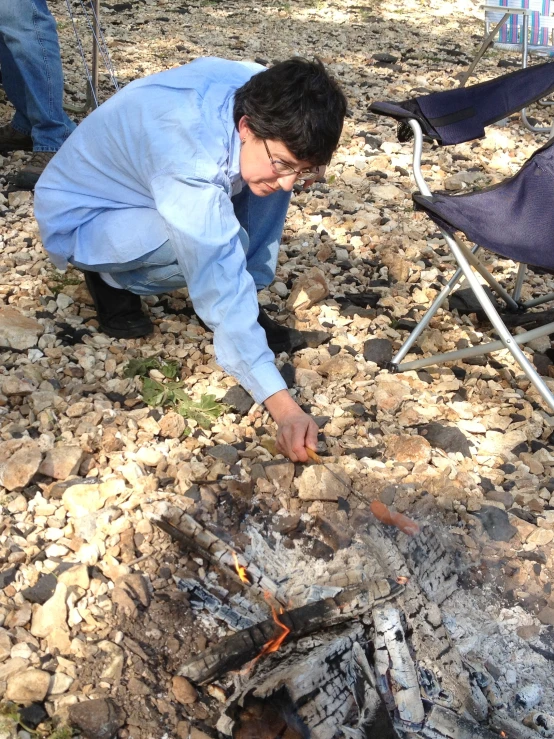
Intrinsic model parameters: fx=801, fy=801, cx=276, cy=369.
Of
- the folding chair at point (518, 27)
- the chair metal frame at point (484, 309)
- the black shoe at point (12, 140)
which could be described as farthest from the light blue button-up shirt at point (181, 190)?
the folding chair at point (518, 27)

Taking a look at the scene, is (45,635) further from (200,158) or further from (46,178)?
(46,178)

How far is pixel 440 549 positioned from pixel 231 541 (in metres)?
0.70

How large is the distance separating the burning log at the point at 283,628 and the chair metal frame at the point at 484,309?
1.05 m

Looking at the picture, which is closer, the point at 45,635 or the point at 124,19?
the point at 45,635

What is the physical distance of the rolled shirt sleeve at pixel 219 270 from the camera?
8.23ft

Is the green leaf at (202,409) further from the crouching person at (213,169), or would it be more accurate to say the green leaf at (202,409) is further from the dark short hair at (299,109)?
the dark short hair at (299,109)

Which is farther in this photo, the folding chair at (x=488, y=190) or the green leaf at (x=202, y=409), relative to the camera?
the folding chair at (x=488, y=190)

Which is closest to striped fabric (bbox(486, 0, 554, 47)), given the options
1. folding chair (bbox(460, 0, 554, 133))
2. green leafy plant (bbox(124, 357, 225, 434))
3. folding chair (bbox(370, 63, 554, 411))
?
folding chair (bbox(460, 0, 554, 133))

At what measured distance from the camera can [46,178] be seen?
3.23 metres

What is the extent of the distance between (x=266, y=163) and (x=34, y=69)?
270 cm

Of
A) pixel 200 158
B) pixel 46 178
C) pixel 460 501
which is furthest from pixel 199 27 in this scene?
pixel 460 501

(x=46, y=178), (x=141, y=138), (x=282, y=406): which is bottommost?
(x=282, y=406)

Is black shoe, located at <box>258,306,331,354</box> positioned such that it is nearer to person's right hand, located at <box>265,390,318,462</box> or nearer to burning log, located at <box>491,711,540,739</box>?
person's right hand, located at <box>265,390,318,462</box>

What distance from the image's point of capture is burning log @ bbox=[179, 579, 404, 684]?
220 centimetres
